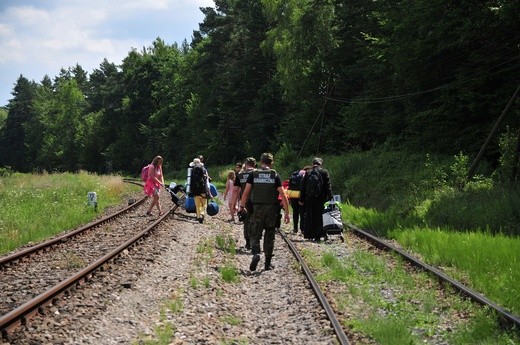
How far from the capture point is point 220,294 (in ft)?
27.2

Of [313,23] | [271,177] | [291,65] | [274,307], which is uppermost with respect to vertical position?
[313,23]

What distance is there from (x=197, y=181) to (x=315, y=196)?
16.4 ft

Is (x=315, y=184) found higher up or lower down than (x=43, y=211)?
higher up

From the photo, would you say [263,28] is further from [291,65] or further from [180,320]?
[180,320]

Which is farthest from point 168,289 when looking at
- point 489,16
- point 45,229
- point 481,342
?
point 489,16

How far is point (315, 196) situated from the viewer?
43.3 feet

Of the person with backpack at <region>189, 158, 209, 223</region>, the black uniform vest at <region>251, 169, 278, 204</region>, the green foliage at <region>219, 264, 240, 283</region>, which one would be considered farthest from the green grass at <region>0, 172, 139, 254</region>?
the black uniform vest at <region>251, 169, 278, 204</region>

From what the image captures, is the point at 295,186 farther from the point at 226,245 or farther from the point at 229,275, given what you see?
the point at 229,275

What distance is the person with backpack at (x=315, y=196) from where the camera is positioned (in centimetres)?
1312

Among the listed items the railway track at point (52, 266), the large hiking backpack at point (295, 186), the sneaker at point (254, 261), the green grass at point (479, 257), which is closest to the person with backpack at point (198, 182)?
the railway track at point (52, 266)

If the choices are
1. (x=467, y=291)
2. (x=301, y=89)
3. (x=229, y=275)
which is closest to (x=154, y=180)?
(x=229, y=275)

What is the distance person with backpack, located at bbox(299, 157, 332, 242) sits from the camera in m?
13.1

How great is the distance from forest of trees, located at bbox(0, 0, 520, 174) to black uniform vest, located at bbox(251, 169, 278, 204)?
10.3m

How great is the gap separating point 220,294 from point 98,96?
107129mm
